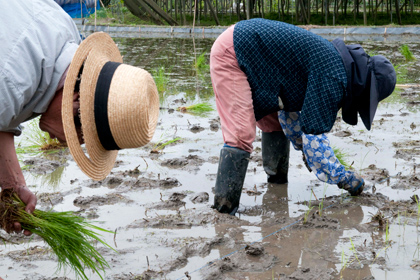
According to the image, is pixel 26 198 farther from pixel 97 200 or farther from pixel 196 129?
pixel 196 129

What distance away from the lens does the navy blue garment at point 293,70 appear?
2871 mm

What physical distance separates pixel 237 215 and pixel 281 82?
0.81 metres

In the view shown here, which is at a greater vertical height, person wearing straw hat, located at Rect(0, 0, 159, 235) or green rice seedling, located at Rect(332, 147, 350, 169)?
person wearing straw hat, located at Rect(0, 0, 159, 235)

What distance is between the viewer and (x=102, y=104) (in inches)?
73.2

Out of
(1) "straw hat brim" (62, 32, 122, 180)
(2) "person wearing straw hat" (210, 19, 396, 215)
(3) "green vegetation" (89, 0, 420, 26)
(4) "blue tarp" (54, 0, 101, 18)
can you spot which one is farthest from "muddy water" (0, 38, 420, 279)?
(3) "green vegetation" (89, 0, 420, 26)

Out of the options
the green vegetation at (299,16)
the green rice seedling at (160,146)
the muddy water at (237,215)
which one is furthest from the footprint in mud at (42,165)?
the green vegetation at (299,16)

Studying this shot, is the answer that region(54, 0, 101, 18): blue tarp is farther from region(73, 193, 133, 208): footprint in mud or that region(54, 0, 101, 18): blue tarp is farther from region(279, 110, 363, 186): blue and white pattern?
region(279, 110, 363, 186): blue and white pattern

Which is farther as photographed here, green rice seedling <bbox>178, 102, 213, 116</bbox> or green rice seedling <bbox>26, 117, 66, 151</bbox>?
green rice seedling <bbox>178, 102, 213, 116</bbox>

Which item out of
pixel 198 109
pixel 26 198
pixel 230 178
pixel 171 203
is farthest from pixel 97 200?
pixel 198 109

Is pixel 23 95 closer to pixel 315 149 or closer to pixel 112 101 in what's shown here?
pixel 112 101

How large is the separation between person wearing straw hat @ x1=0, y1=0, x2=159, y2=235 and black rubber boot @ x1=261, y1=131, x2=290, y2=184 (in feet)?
5.39

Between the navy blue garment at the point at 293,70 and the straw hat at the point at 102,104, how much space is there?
110 centimetres

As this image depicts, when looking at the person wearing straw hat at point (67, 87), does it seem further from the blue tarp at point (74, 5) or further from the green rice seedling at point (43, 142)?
the blue tarp at point (74, 5)

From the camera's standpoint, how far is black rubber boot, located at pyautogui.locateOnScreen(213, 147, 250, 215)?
2992 mm
